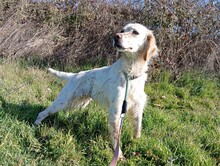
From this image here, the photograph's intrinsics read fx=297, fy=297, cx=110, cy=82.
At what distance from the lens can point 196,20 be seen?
6824 mm

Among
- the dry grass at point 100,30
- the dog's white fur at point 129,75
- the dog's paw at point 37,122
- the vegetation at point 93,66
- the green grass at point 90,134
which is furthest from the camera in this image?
the dry grass at point 100,30

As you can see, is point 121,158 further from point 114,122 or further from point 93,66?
point 93,66

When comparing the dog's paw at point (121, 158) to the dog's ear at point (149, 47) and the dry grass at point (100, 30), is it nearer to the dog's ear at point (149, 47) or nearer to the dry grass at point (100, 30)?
the dog's ear at point (149, 47)

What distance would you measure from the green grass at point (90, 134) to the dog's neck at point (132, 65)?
75 cm

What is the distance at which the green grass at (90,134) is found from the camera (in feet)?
10.8

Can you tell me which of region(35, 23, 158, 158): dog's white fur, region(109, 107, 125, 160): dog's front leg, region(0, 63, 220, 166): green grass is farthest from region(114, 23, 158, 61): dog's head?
region(0, 63, 220, 166): green grass

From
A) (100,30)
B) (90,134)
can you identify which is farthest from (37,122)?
(100,30)

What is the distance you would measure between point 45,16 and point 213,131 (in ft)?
17.7

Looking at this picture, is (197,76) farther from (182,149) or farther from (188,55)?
(182,149)

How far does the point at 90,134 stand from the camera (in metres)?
3.74

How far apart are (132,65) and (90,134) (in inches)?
40.0

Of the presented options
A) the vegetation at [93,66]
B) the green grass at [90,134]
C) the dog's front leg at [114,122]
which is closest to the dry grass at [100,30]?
the vegetation at [93,66]

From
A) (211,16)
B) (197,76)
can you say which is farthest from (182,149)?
(211,16)

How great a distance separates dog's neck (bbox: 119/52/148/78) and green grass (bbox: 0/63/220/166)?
0.75 m
